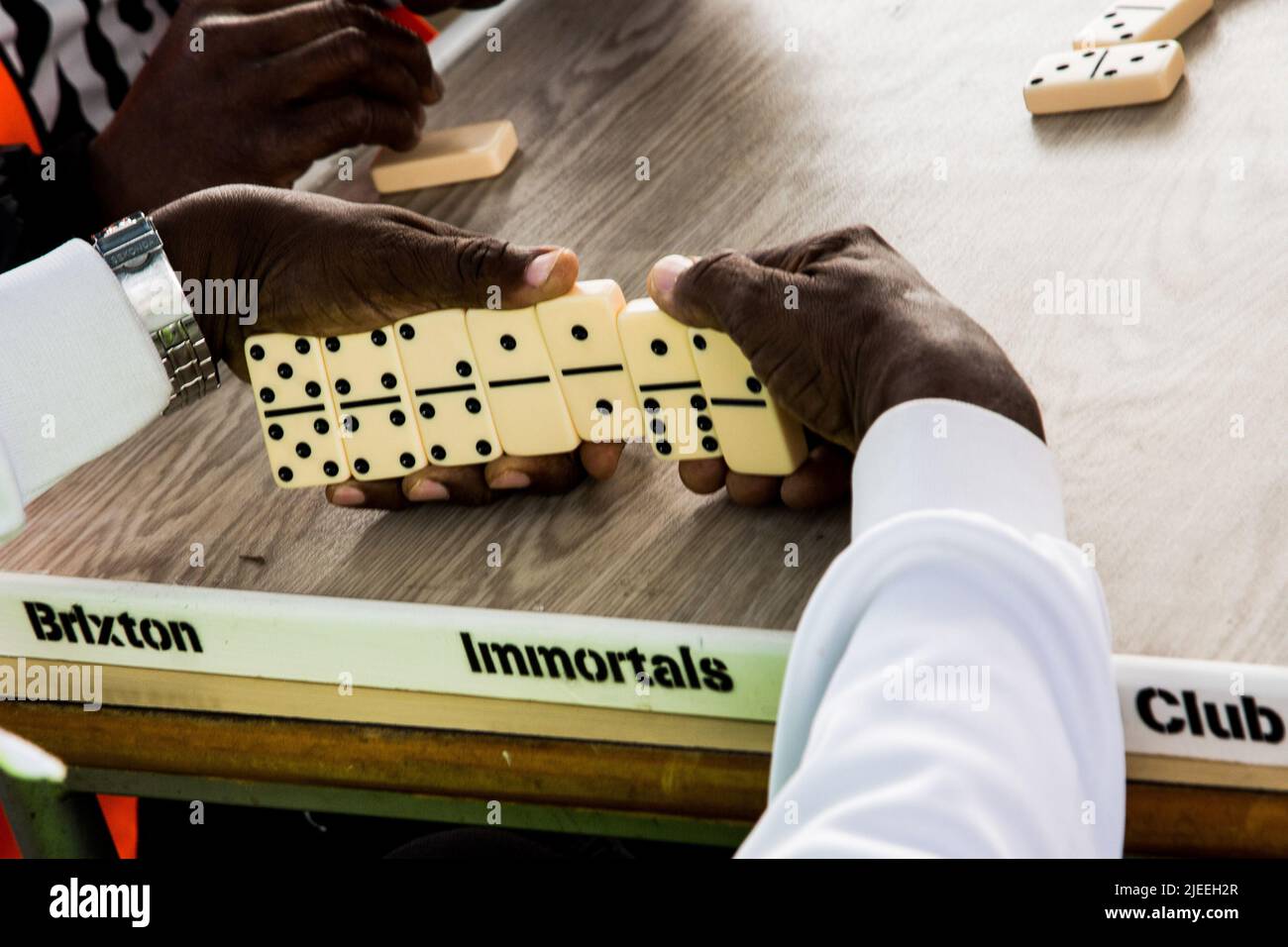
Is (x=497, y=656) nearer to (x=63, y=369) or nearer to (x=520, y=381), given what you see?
(x=520, y=381)

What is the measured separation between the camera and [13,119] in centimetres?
153

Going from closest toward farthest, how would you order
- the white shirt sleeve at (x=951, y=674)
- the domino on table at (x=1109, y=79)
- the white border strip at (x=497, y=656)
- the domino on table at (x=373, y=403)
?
the white shirt sleeve at (x=951, y=674), the white border strip at (x=497, y=656), the domino on table at (x=373, y=403), the domino on table at (x=1109, y=79)

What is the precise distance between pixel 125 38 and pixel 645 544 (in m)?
1.07

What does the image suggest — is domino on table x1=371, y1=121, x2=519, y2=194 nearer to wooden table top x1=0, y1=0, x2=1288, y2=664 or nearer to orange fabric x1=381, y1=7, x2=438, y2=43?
wooden table top x1=0, y1=0, x2=1288, y2=664

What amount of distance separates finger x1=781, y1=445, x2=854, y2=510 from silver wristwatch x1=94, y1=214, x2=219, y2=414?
415 millimetres

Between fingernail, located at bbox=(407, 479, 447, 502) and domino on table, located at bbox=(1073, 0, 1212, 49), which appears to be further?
domino on table, located at bbox=(1073, 0, 1212, 49)

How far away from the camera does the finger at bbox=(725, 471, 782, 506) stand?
908 mm

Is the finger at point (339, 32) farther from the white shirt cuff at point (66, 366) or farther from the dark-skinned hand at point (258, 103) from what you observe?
the white shirt cuff at point (66, 366)

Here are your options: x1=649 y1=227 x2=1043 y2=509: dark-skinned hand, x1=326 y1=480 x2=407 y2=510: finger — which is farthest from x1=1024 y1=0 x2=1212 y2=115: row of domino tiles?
x1=326 y1=480 x2=407 y2=510: finger

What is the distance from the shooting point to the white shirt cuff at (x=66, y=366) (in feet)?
3.13

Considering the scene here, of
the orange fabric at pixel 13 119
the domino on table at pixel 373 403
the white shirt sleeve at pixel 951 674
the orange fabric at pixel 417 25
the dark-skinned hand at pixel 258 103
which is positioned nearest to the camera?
the white shirt sleeve at pixel 951 674

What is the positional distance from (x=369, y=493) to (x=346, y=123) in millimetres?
536

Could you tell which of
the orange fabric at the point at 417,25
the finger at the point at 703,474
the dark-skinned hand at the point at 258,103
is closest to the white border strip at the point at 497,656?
the finger at the point at 703,474

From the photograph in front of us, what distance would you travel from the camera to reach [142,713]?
3.23ft
